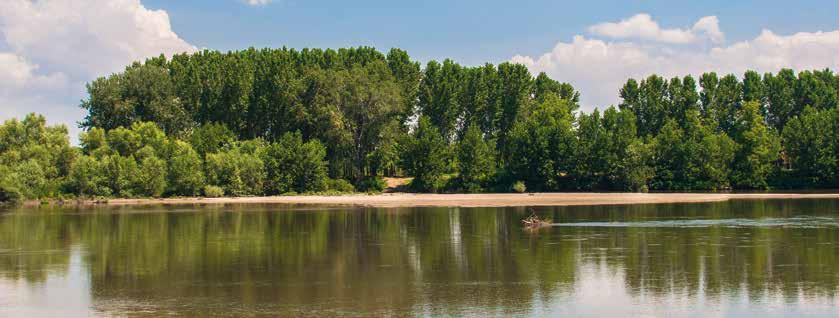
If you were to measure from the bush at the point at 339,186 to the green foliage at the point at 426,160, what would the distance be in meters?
8.35

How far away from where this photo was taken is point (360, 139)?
363 ft

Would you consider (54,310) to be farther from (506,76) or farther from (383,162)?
(506,76)

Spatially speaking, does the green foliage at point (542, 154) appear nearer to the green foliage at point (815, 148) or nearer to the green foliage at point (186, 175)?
the green foliage at point (815, 148)

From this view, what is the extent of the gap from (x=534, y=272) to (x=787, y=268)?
9700 millimetres

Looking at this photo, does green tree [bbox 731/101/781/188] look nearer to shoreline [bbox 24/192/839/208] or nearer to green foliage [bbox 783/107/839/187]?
green foliage [bbox 783/107/839/187]

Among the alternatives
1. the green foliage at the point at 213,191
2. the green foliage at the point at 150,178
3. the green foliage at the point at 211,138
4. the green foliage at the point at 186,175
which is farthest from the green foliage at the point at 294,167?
the green foliage at the point at 150,178

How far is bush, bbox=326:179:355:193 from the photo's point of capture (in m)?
105

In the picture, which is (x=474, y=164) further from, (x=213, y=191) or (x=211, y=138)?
(x=211, y=138)

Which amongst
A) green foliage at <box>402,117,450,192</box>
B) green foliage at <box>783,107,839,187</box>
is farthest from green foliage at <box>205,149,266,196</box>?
green foliage at <box>783,107,839,187</box>

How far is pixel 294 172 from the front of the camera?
102 meters

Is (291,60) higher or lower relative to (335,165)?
higher

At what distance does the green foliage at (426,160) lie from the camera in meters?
108

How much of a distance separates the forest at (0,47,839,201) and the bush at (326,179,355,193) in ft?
0.59

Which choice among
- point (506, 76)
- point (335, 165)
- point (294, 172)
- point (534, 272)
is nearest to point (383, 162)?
point (335, 165)
